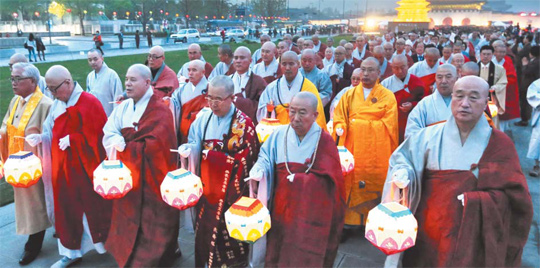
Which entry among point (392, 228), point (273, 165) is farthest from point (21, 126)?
point (392, 228)

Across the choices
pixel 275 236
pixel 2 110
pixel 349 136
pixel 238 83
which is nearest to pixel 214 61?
pixel 2 110

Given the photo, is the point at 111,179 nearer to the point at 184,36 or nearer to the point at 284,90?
the point at 284,90

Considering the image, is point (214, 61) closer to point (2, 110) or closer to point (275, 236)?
point (2, 110)

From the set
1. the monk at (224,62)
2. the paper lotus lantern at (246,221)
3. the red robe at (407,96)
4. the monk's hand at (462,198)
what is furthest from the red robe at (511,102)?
the paper lotus lantern at (246,221)

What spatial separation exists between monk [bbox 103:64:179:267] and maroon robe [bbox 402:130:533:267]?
2.42 meters

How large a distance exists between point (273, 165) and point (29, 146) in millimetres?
2681

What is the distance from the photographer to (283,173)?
345 cm

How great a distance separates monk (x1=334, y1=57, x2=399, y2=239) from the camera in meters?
4.91

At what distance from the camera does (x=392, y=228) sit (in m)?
2.59

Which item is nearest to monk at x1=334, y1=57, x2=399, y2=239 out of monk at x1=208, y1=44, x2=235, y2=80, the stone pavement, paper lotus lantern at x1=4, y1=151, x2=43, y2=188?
the stone pavement

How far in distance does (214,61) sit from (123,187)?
21.0 meters

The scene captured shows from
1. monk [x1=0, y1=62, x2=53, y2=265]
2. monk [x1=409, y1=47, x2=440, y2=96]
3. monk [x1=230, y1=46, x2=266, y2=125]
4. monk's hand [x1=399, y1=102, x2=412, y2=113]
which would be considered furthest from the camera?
monk [x1=409, y1=47, x2=440, y2=96]

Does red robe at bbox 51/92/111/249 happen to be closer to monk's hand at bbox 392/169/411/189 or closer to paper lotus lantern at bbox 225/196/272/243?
paper lotus lantern at bbox 225/196/272/243

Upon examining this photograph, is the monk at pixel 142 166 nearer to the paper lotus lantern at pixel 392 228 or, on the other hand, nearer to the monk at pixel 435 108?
the paper lotus lantern at pixel 392 228
